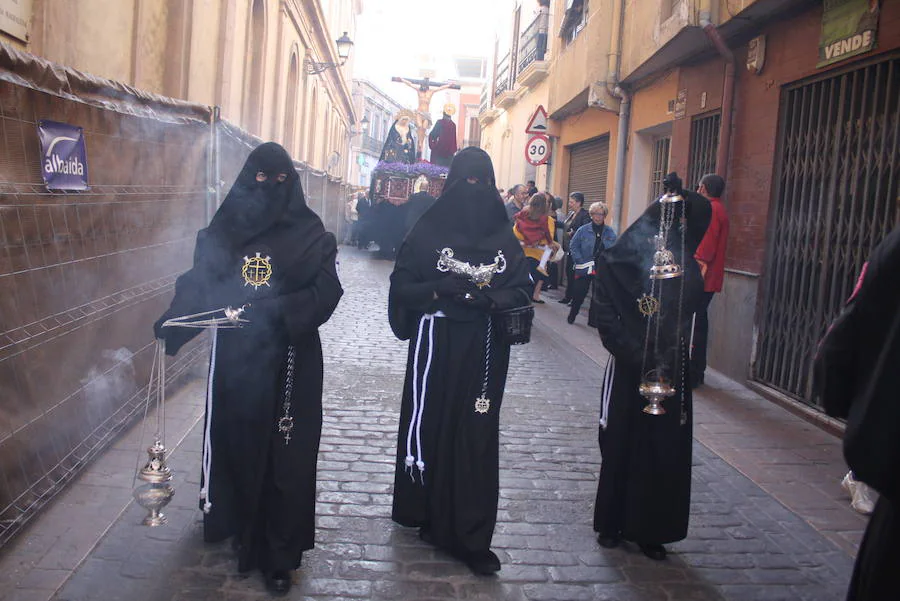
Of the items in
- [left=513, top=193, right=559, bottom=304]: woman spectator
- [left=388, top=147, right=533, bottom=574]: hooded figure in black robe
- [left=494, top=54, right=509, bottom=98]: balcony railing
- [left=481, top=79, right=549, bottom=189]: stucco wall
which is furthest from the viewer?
[left=494, top=54, right=509, bottom=98]: balcony railing

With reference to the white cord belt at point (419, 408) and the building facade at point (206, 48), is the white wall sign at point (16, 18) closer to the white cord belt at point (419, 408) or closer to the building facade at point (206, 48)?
the building facade at point (206, 48)

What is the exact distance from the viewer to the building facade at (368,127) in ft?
190

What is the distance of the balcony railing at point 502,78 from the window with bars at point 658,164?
14.9 m

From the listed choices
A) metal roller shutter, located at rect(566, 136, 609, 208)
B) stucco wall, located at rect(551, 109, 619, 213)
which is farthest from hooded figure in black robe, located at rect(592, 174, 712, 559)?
metal roller shutter, located at rect(566, 136, 609, 208)

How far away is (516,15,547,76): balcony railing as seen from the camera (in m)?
22.5

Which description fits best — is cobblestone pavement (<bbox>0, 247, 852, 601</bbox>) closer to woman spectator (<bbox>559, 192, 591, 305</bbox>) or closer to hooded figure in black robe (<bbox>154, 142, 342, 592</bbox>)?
hooded figure in black robe (<bbox>154, 142, 342, 592</bbox>)

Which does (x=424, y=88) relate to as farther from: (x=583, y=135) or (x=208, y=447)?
(x=208, y=447)

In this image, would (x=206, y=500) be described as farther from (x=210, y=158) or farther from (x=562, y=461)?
(x=210, y=158)

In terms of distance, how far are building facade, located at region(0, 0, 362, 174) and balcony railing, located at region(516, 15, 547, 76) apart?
577 cm

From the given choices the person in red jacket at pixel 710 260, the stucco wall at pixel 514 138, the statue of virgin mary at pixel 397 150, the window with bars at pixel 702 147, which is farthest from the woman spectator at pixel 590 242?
the statue of virgin mary at pixel 397 150

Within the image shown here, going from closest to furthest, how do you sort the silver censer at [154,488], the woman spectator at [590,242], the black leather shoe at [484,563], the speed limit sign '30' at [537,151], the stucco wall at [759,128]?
the silver censer at [154,488] < the black leather shoe at [484,563] < the stucco wall at [759,128] < the woman spectator at [590,242] < the speed limit sign '30' at [537,151]

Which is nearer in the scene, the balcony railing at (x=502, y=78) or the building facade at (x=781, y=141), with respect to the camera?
the building facade at (x=781, y=141)

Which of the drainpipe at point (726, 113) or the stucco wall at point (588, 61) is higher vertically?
the stucco wall at point (588, 61)

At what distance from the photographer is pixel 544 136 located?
15500 millimetres
